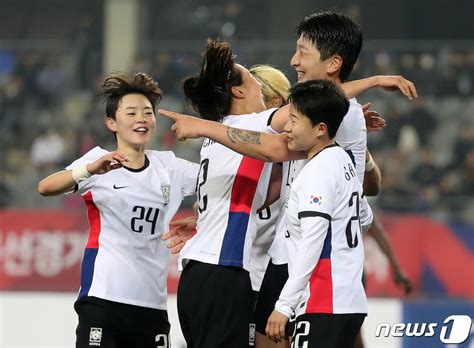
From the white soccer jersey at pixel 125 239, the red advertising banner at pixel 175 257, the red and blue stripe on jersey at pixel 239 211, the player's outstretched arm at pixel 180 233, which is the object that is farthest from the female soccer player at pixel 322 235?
the red advertising banner at pixel 175 257

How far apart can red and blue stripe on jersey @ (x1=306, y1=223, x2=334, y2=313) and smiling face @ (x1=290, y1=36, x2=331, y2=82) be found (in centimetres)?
100

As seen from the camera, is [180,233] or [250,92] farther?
[180,233]

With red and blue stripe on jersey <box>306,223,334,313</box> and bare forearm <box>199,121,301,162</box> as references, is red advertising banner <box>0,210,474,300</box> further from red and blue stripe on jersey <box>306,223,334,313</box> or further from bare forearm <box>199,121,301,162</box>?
red and blue stripe on jersey <box>306,223,334,313</box>

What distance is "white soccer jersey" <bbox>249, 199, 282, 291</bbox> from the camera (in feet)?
18.2

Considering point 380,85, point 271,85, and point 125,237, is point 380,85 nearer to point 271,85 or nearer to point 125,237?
point 271,85

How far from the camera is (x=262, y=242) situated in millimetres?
5602

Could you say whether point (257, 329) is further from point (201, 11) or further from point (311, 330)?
point (201, 11)

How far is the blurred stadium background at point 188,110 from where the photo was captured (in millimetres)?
13312

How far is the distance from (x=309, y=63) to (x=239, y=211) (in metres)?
0.83

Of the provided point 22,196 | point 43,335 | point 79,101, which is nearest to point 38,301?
point 43,335

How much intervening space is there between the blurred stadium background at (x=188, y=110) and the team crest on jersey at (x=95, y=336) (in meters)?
5.62

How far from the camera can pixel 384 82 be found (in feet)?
16.7

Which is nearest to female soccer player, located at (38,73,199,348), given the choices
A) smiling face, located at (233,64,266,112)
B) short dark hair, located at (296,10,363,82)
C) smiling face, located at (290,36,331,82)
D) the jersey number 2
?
the jersey number 2

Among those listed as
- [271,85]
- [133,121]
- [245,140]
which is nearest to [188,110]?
[271,85]
